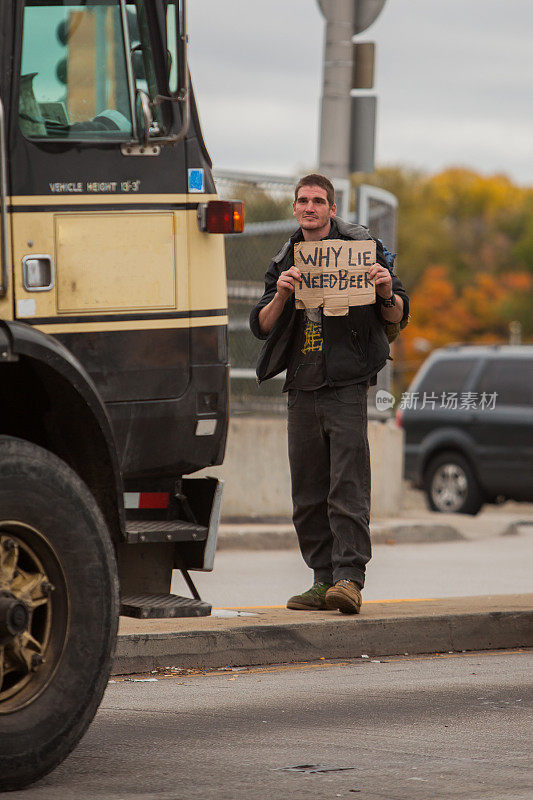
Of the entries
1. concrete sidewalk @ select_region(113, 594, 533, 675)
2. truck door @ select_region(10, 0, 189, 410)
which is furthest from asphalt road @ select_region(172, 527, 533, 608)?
truck door @ select_region(10, 0, 189, 410)

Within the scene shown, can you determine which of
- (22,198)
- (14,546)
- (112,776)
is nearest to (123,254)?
(22,198)

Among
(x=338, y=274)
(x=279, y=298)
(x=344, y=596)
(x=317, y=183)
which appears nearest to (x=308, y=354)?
(x=279, y=298)

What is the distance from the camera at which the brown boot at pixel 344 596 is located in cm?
772

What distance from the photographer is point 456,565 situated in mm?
12586

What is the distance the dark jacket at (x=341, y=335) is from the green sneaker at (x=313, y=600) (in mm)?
1122

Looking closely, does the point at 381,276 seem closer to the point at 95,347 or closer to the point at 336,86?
the point at 95,347

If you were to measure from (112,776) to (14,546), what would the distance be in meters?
0.94

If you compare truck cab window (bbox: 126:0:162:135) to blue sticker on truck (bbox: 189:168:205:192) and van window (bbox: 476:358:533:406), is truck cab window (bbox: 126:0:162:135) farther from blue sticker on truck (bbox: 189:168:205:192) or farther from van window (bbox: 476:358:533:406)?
van window (bbox: 476:358:533:406)

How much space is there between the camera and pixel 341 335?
7594 mm

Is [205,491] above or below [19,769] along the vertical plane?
above

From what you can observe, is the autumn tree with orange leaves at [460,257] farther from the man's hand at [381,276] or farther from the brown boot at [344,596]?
the man's hand at [381,276]

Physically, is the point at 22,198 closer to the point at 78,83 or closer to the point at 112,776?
the point at 78,83

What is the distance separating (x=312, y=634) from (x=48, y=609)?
3.03 meters

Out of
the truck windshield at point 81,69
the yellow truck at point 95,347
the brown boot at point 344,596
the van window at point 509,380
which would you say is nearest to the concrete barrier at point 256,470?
the van window at point 509,380
